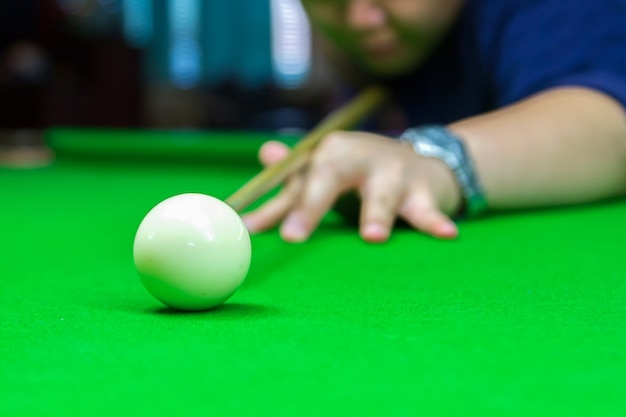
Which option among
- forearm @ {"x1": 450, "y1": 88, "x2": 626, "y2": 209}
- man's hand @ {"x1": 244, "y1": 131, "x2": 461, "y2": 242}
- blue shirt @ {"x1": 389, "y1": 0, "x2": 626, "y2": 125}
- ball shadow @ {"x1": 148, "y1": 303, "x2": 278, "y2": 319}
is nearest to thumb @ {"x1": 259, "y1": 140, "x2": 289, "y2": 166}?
man's hand @ {"x1": 244, "y1": 131, "x2": 461, "y2": 242}

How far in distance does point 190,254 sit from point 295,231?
56cm

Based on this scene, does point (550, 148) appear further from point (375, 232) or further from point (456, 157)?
point (375, 232)

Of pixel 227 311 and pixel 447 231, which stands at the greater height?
pixel 227 311

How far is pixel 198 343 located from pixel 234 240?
6.6 inches

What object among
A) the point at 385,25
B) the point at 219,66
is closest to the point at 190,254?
the point at 385,25

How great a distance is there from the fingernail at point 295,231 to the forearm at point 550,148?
33cm

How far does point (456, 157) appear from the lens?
4.86 ft

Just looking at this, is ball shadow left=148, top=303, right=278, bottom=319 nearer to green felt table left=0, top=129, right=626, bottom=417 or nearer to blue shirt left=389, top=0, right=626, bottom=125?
green felt table left=0, top=129, right=626, bottom=417

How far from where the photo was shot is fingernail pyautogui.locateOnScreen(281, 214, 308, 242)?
138 centimetres

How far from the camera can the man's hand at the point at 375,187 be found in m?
1.36

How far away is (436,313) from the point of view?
0.83m

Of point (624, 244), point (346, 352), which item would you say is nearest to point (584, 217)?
point (624, 244)

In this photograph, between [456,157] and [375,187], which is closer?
[375,187]

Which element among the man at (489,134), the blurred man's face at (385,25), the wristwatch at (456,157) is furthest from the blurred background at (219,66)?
the wristwatch at (456,157)
